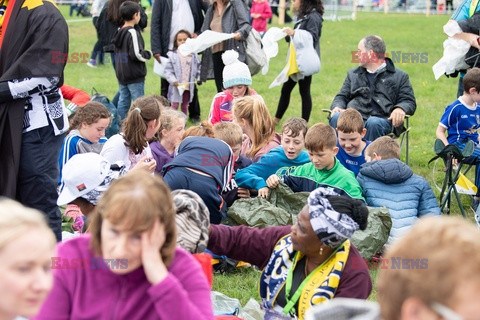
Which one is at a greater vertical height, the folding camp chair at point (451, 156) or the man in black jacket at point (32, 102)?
the man in black jacket at point (32, 102)

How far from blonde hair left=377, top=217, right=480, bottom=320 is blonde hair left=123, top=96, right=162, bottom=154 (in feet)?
13.8

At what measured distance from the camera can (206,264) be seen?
3.30 meters

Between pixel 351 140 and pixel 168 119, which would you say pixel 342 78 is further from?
pixel 168 119

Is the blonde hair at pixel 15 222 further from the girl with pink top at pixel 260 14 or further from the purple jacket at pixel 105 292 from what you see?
the girl with pink top at pixel 260 14

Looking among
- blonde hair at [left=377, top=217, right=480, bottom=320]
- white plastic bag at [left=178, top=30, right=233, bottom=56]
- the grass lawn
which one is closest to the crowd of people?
blonde hair at [left=377, top=217, right=480, bottom=320]

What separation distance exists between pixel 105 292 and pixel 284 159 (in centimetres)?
371

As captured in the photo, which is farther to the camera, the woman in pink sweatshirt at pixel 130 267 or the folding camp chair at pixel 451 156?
the folding camp chair at pixel 451 156

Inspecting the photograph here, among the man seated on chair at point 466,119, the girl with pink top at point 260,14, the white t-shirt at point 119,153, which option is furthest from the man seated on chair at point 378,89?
the girl with pink top at point 260,14

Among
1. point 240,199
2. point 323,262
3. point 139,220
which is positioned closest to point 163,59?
point 240,199

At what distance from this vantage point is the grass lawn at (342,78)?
838 cm

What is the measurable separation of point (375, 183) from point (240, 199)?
107cm

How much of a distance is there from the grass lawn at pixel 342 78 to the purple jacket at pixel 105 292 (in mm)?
2375

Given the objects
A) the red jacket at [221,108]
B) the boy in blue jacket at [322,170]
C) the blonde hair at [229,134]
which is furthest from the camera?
the red jacket at [221,108]

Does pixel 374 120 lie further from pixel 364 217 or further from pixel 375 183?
pixel 364 217
